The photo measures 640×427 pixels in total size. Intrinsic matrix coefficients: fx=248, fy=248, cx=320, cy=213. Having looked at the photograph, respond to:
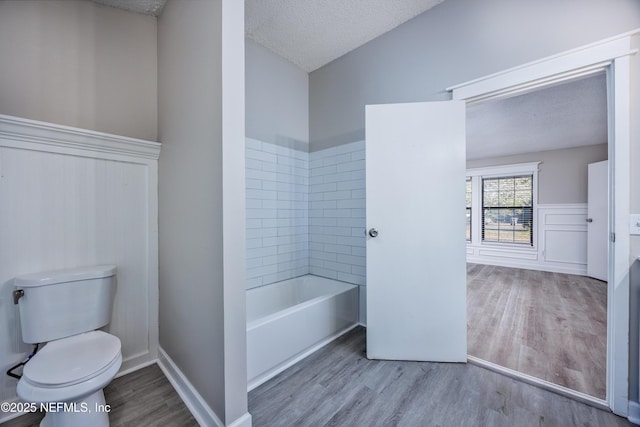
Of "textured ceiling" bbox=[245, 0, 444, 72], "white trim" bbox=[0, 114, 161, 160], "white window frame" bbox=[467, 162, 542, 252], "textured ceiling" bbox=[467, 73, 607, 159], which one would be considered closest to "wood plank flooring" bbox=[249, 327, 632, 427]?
"white trim" bbox=[0, 114, 161, 160]

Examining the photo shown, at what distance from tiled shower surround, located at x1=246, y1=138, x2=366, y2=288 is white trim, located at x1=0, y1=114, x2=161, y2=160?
82 cm

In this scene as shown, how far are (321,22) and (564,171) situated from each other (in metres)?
5.06

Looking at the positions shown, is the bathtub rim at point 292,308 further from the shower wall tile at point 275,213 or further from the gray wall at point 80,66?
the gray wall at point 80,66

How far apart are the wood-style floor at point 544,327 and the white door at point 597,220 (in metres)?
0.24

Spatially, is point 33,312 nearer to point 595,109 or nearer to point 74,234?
point 74,234

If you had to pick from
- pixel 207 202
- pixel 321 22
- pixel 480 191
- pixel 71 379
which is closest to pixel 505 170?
pixel 480 191

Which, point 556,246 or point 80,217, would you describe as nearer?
point 80,217

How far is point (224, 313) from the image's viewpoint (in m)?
1.13

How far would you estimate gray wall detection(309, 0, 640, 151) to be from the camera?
139 centimetres

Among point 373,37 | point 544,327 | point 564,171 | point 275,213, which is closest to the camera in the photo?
point 373,37

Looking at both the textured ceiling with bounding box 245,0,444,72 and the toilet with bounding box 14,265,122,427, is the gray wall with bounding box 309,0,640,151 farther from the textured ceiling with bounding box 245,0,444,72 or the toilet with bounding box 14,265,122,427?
the toilet with bounding box 14,265,122,427

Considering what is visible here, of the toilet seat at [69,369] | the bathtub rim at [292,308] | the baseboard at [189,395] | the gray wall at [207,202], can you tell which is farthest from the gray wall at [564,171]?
the toilet seat at [69,369]

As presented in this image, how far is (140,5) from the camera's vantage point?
1.74m

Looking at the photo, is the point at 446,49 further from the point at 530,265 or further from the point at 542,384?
the point at 530,265
